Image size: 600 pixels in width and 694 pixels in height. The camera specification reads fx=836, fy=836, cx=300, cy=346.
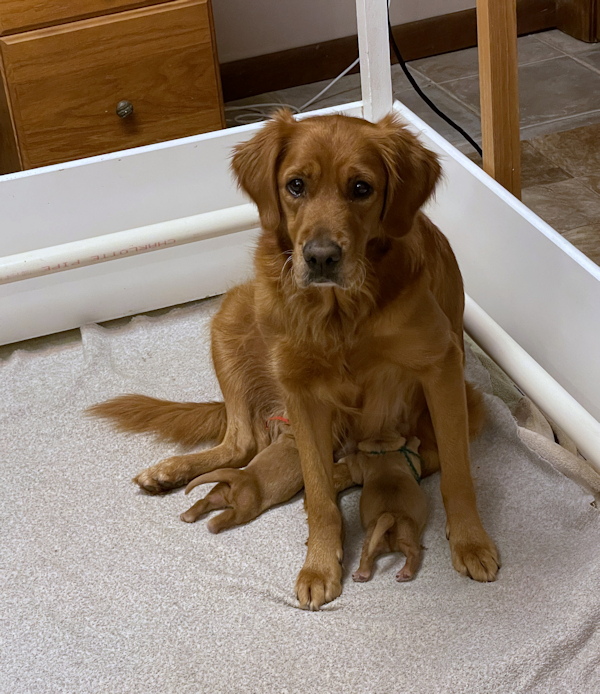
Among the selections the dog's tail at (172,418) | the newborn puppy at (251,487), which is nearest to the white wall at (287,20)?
the dog's tail at (172,418)

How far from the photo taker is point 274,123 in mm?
1387

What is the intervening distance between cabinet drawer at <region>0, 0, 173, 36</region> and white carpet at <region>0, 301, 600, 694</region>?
1.21 meters

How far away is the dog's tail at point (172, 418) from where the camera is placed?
1.79 m

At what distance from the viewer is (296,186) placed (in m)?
1.33

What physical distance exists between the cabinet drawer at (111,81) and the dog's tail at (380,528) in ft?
5.31

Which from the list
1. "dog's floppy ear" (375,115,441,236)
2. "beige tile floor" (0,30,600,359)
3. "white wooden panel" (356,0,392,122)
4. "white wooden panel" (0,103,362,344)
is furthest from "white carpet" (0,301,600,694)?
"white wooden panel" (356,0,392,122)

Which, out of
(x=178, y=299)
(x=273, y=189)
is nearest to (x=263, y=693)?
(x=273, y=189)

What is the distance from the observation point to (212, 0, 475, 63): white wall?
3.29 meters

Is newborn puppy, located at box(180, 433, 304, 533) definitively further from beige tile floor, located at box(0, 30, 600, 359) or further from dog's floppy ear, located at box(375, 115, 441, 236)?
beige tile floor, located at box(0, 30, 600, 359)

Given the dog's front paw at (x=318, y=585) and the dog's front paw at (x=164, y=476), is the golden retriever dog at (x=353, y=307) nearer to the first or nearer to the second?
the dog's front paw at (x=318, y=585)

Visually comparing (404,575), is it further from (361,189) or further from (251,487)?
(361,189)

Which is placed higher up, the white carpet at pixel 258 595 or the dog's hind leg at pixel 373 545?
the dog's hind leg at pixel 373 545

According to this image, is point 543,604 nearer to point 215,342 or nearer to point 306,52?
point 215,342

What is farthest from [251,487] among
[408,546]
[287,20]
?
[287,20]
